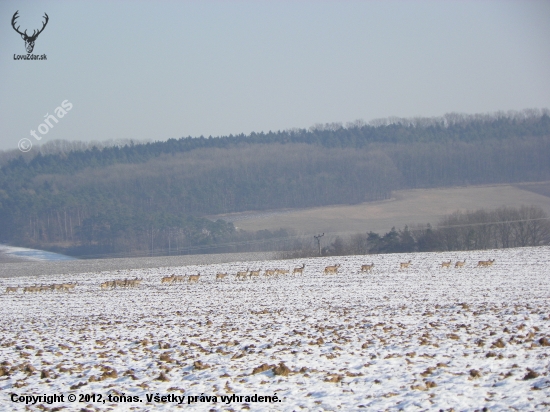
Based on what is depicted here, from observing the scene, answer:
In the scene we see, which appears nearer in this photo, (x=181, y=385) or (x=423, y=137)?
(x=181, y=385)

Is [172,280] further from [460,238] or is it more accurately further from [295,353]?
[460,238]

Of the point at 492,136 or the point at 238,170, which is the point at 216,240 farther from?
the point at 492,136

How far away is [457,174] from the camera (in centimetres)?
14275

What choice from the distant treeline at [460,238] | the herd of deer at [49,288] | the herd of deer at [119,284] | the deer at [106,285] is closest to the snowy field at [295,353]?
the deer at [106,285]

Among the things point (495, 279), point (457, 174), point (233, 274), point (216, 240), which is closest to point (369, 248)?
point (216, 240)

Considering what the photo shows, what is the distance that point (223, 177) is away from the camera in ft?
489

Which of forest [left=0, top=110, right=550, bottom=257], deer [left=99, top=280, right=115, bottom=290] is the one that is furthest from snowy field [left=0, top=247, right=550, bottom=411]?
forest [left=0, top=110, right=550, bottom=257]

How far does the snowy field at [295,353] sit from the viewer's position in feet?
32.1

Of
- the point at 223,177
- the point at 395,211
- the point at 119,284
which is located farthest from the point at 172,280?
the point at 223,177

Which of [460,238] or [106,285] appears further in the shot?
[460,238]

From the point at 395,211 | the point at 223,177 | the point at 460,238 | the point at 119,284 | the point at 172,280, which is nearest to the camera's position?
the point at 119,284

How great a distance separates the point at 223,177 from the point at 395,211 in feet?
161

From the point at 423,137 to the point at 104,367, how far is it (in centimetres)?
17217

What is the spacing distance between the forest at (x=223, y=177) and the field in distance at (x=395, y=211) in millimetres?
6734
